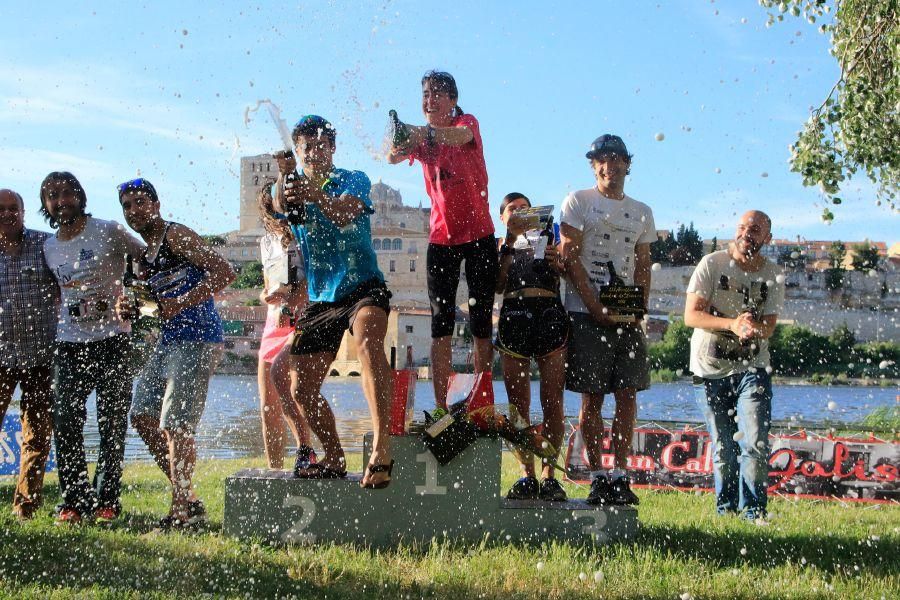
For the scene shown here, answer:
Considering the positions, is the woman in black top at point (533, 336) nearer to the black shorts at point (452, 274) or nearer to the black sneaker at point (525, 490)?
the black sneaker at point (525, 490)

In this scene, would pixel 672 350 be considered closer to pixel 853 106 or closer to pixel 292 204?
pixel 853 106

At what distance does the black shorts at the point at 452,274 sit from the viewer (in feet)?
15.4

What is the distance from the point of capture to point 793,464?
7469 mm

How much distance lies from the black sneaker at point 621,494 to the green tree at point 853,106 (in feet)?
19.2

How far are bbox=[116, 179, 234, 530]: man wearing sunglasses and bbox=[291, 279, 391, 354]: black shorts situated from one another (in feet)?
2.38

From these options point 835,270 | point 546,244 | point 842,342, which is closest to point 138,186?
point 546,244

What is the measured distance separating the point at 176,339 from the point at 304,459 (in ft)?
3.43

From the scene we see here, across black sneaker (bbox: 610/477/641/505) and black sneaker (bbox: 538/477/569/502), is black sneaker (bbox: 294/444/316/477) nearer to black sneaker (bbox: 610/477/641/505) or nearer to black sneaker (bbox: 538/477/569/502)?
black sneaker (bbox: 538/477/569/502)

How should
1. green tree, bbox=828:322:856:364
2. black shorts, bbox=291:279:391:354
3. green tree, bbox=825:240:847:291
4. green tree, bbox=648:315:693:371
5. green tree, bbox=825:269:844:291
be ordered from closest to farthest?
black shorts, bbox=291:279:391:354, green tree, bbox=825:240:847:291, green tree, bbox=825:269:844:291, green tree, bbox=648:315:693:371, green tree, bbox=828:322:856:364

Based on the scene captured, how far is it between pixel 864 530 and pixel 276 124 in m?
4.31

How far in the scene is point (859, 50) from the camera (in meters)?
8.87

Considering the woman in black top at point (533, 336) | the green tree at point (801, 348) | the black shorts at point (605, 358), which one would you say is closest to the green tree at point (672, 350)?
the green tree at point (801, 348)

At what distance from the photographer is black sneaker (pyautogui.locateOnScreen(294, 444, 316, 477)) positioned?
446 cm

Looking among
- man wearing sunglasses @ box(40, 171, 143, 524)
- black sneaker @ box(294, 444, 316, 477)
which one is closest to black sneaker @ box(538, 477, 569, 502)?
black sneaker @ box(294, 444, 316, 477)
